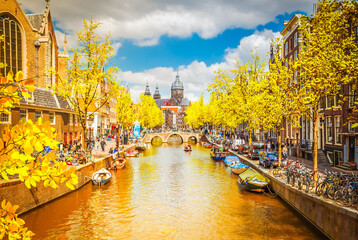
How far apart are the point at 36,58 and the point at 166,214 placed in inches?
1439

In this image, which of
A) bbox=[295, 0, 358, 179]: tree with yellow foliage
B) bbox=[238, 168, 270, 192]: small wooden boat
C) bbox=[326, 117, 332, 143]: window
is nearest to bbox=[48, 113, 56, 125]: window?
bbox=[238, 168, 270, 192]: small wooden boat

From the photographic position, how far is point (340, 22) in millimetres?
17766

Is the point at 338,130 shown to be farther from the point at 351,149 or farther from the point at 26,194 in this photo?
the point at 26,194

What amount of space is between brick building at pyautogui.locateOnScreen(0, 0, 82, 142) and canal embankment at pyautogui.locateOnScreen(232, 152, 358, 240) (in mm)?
28866

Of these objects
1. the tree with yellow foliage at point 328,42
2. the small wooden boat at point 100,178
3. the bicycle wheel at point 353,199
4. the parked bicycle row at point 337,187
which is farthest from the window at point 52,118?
the bicycle wheel at point 353,199

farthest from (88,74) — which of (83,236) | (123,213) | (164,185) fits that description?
(83,236)

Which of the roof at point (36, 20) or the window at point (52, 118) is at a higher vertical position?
the roof at point (36, 20)

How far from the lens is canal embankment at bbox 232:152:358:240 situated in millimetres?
13895

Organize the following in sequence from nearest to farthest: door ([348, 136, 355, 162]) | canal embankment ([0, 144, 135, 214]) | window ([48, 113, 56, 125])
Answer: canal embankment ([0, 144, 135, 214]), door ([348, 136, 355, 162]), window ([48, 113, 56, 125])

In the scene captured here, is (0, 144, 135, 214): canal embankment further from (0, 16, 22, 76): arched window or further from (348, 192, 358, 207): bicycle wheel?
(0, 16, 22, 76): arched window

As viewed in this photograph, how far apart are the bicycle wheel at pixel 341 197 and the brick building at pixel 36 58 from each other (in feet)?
102

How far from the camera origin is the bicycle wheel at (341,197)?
600 inches

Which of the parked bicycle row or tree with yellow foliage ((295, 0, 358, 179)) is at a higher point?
tree with yellow foliage ((295, 0, 358, 179))

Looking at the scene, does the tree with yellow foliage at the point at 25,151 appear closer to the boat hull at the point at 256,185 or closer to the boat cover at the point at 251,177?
the boat hull at the point at 256,185
